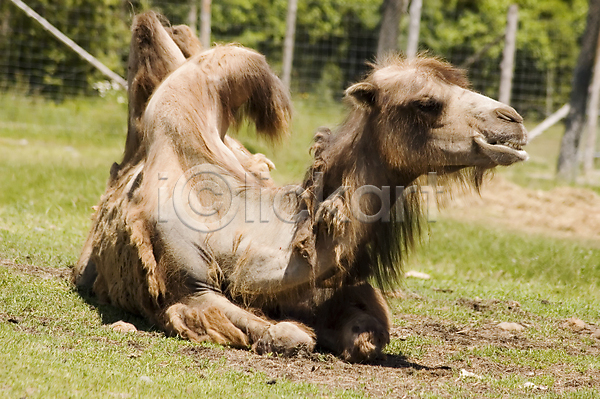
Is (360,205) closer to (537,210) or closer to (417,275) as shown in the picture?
(417,275)

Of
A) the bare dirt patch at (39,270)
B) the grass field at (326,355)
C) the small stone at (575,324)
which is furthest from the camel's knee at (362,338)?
the bare dirt patch at (39,270)

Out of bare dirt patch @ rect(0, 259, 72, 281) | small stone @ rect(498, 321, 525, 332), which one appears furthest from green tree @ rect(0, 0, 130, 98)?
small stone @ rect(498, 321, 525, 332)

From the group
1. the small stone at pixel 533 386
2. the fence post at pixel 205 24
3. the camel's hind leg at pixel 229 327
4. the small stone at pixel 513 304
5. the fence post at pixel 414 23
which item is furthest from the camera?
the fence post at pixel 205 24

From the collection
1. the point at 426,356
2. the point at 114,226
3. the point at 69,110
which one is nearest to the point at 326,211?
the point at 426,356

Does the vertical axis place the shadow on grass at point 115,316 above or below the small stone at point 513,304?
above

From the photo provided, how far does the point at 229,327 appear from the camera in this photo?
424cm

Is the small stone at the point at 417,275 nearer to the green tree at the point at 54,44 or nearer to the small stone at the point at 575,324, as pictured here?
the small stone at the point at 575,324

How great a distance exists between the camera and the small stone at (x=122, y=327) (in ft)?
14.5

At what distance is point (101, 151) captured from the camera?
1298cm

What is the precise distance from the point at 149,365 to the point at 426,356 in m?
1.74

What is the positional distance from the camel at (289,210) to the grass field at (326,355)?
22cm

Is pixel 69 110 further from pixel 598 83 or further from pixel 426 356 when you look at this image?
pixel 426 356

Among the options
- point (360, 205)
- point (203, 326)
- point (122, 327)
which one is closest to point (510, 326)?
point (360, 205)

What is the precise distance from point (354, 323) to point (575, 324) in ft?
6.87
